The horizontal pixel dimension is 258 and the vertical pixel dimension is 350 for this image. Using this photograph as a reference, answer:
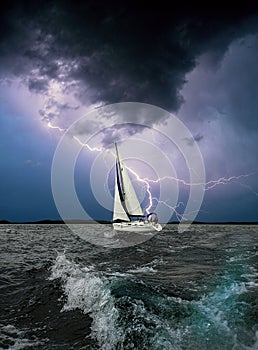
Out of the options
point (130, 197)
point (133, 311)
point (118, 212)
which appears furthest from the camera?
point (130, 197)

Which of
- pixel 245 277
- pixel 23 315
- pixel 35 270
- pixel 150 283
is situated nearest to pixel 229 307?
pixel 150 283

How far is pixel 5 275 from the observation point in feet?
56.2

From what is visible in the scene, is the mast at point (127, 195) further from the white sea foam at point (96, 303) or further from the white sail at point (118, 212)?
the white sea foam at point (96, 303)

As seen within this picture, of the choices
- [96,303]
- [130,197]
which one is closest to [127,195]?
[130,197]

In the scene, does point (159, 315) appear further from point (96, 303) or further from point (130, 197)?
point (130, 197)

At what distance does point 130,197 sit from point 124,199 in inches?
70.4

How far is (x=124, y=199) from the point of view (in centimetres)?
6644

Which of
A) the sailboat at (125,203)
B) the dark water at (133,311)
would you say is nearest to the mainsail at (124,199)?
the sailboat at (125,203)

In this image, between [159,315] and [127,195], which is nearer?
[159,315]

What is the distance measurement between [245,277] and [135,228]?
1704 inches

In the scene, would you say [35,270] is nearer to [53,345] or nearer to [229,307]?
[53,345]

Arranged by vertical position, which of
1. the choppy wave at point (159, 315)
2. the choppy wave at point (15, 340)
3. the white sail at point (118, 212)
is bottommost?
the choppy wave at point (15, 340)

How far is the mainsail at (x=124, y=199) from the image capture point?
65.1m

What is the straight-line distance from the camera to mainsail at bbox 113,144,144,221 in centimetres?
6507
